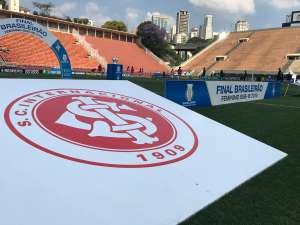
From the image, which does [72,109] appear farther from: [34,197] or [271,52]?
[271,52]

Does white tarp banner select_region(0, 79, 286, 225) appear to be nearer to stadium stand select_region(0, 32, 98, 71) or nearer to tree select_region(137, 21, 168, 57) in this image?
stadium stand select_region(0, 32, 98, 71)

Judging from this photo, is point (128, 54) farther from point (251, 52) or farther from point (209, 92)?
point (209, 92)

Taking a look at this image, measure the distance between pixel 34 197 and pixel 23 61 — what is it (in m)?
37.6

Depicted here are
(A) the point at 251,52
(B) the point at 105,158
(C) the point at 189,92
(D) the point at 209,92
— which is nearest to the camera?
(B) the point at 105,158

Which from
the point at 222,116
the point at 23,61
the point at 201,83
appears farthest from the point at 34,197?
the point at 23,61

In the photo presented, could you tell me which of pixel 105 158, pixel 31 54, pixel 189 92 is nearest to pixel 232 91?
pixel 189 92

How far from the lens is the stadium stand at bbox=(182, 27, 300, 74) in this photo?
5078 cm

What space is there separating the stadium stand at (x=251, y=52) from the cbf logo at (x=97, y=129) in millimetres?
47193

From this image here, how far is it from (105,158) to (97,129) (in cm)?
54

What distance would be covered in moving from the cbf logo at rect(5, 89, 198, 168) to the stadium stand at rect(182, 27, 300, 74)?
47193 mm

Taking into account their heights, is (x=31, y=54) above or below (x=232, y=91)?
above

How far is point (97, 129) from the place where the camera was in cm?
333

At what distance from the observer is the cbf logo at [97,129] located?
286 cm

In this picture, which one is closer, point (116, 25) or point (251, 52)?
point (251, 52)
